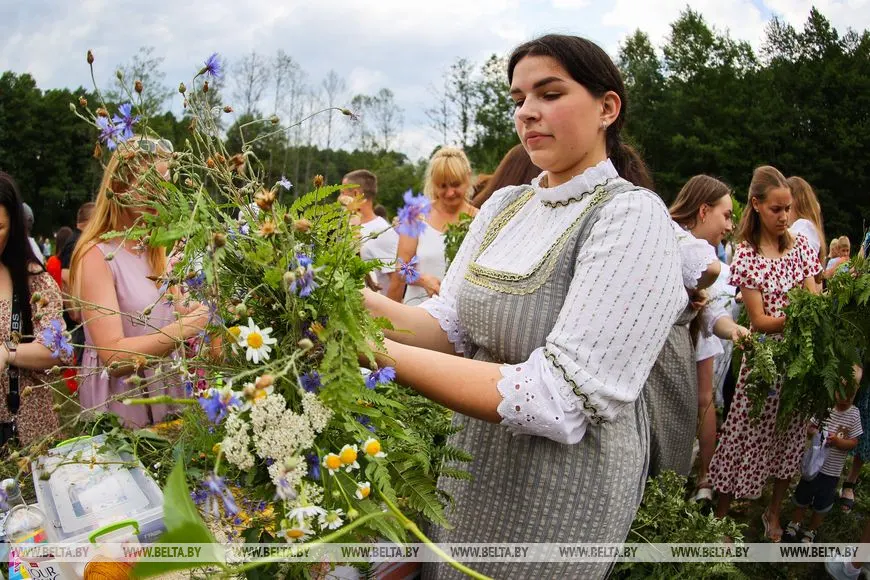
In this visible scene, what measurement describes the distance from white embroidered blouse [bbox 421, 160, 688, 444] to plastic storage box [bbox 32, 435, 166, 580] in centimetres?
83

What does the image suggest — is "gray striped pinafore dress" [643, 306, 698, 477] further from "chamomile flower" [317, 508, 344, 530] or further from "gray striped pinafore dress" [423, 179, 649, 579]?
"chamomile flower" [317, 508, 344, 530]

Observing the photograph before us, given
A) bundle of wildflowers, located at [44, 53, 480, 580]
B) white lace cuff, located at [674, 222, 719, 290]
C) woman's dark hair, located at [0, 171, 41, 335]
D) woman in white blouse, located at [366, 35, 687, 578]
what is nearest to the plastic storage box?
bundle of wildflowers, located at [44, 53, 480, 580]

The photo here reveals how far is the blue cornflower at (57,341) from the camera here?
1.25 m

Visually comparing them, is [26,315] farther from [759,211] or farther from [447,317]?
[759,211]

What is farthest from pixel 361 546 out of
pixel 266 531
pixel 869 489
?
pixel 869 489

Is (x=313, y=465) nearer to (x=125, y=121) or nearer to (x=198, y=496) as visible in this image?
(x=198, y=496)


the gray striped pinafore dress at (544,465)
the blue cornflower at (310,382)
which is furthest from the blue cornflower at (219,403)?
the gray striped pinafore dress at (544,465)

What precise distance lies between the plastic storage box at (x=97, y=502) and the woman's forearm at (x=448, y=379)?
1.98 ft

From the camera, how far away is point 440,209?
462cm

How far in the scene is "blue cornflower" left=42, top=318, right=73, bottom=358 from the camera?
125 centimetres

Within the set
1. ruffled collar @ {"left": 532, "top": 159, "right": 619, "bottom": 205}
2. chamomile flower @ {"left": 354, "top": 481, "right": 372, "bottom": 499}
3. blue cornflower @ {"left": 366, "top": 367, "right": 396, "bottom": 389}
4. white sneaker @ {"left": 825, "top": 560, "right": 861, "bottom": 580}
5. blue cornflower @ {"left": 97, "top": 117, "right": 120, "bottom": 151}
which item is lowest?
white sneaker @ {"left": 825, "top": 560, "right": 861, "bottom": 580}

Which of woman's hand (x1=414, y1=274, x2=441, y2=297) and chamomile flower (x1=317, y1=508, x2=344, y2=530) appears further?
woman's hand (x1=414, y1=274, x2=441, y2=297)

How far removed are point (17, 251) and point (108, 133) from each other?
2146 millimetres

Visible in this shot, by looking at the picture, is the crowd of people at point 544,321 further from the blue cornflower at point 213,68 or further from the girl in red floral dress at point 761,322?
the girl in red floral dress at point 761,322
